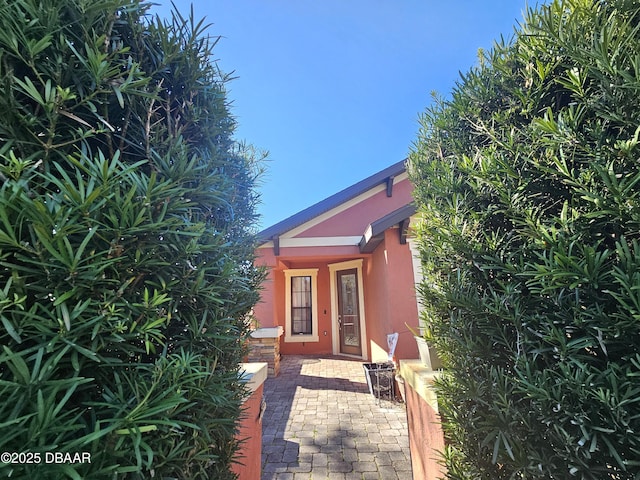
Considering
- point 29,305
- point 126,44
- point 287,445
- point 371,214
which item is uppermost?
point 371,214

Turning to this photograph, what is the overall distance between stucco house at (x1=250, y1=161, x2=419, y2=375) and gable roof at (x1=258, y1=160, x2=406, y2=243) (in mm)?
28

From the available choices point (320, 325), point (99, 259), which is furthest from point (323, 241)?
point (99, 259)

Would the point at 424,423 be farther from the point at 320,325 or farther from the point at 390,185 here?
the point at 320,325

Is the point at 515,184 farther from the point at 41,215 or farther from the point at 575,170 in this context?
the point at 41,215

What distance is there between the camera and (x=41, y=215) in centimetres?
68

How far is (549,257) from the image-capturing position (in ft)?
3.45

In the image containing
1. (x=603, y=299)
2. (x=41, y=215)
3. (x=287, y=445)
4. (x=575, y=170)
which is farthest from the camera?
(x=287, y=445)

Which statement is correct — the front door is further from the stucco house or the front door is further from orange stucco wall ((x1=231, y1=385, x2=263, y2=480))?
orange stucco wall ((x1=231, y1=385, x2=263, y2=480))

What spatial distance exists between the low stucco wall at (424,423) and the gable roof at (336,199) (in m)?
5.33

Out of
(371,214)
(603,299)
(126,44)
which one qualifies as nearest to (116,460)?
(126,44)

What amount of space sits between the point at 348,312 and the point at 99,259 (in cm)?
890

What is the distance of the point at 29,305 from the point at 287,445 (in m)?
3.95

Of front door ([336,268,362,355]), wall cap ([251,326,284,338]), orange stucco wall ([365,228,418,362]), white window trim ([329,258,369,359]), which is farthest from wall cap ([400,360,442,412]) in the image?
front door ([336,268,362,355])

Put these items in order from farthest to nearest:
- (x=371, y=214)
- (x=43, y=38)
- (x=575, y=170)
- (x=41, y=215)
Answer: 1. (x=371, y=214)
2. (x=575, y=170)
3. (x=43, y=38)
4. (x=41, y=215)
